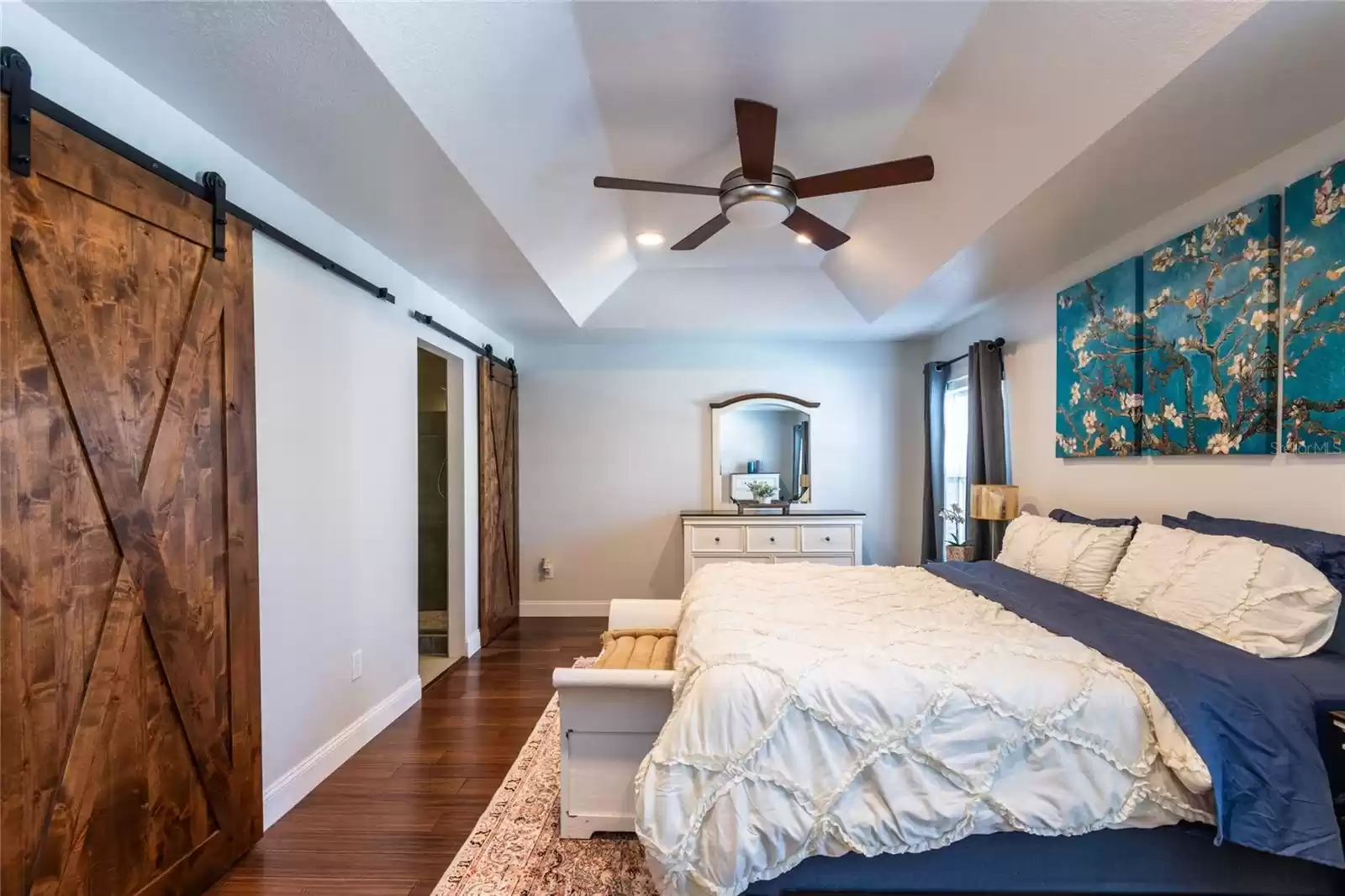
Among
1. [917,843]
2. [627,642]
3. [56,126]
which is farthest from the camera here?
[627,642]

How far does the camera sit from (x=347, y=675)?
8.67ft

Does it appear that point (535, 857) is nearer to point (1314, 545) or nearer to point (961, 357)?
point (1314, 545)

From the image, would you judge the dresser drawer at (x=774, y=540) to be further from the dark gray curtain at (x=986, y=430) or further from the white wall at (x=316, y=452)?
the white wall at (x=316, y=452)

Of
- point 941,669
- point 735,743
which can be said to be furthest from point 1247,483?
point 735,743

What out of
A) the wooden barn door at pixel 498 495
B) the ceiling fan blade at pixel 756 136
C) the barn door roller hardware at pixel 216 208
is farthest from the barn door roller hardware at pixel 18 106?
the wooden barn door at pixel 498 495

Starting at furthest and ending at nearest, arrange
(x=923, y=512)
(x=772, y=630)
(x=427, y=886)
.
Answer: (x=923, y=512)
(x=772, y=630)
(x=427, y=886)

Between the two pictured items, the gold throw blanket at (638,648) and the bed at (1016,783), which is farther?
the gold throw blanket at (638,648)

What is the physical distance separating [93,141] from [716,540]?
408 cm

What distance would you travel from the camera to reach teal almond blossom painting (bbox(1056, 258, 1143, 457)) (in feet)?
8.84

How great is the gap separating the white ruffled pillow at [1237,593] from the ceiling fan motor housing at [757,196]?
6.24ft

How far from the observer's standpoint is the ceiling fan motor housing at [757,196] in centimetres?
232

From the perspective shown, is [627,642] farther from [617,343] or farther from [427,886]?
[617,343]

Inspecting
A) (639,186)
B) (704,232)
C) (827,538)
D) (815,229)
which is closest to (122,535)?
(639,186)

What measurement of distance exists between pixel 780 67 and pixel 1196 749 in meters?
2.38
